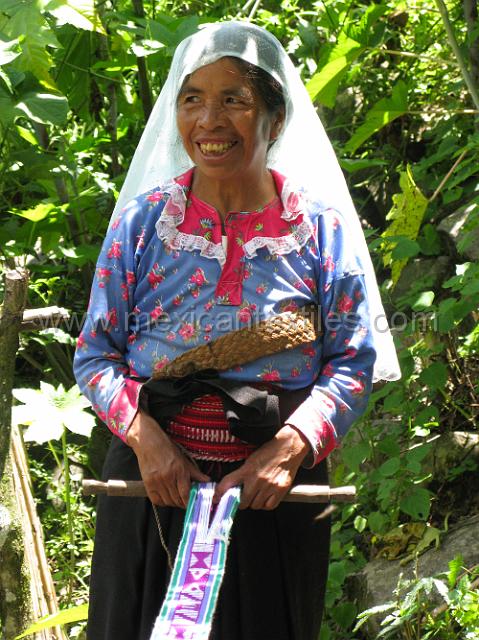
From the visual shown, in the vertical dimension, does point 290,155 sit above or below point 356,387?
above

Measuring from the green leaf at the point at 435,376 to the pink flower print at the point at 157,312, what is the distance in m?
1.43

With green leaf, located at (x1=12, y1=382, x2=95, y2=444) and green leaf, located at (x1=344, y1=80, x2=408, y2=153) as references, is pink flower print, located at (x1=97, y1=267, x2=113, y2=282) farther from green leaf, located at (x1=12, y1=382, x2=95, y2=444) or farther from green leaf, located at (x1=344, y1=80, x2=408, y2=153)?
green leaf, located at (x1=344, y1=80, x2=408, y2=153)

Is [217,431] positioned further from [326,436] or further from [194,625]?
[194,625]

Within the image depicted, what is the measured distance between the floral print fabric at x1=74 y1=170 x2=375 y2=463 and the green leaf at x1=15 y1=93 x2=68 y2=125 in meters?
0.98

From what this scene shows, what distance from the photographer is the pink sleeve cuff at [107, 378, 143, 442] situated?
1.90 m

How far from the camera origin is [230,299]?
75.5 inches

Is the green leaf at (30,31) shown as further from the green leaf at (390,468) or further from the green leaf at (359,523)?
the green leaf at (359,523)

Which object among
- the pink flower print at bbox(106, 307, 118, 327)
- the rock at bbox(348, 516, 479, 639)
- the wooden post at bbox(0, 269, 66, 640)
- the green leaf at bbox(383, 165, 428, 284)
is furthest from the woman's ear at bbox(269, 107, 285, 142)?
the rock at bbox(348, 516, 479, 639)

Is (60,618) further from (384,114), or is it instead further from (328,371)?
(384,114)

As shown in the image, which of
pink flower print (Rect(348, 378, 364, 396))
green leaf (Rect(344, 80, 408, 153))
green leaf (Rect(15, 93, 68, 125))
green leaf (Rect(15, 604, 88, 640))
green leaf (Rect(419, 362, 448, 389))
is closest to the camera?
pink flower print (Rect(348, 378, 364, 396))

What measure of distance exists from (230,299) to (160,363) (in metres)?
0.18

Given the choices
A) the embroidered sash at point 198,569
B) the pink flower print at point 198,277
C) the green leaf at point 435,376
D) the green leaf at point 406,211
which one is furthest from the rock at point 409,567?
the pink flower print at point 198,277

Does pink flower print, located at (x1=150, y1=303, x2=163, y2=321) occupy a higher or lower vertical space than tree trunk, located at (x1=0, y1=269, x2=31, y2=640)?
higher

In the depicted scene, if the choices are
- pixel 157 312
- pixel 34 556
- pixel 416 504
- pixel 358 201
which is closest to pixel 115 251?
pixel 157 312
